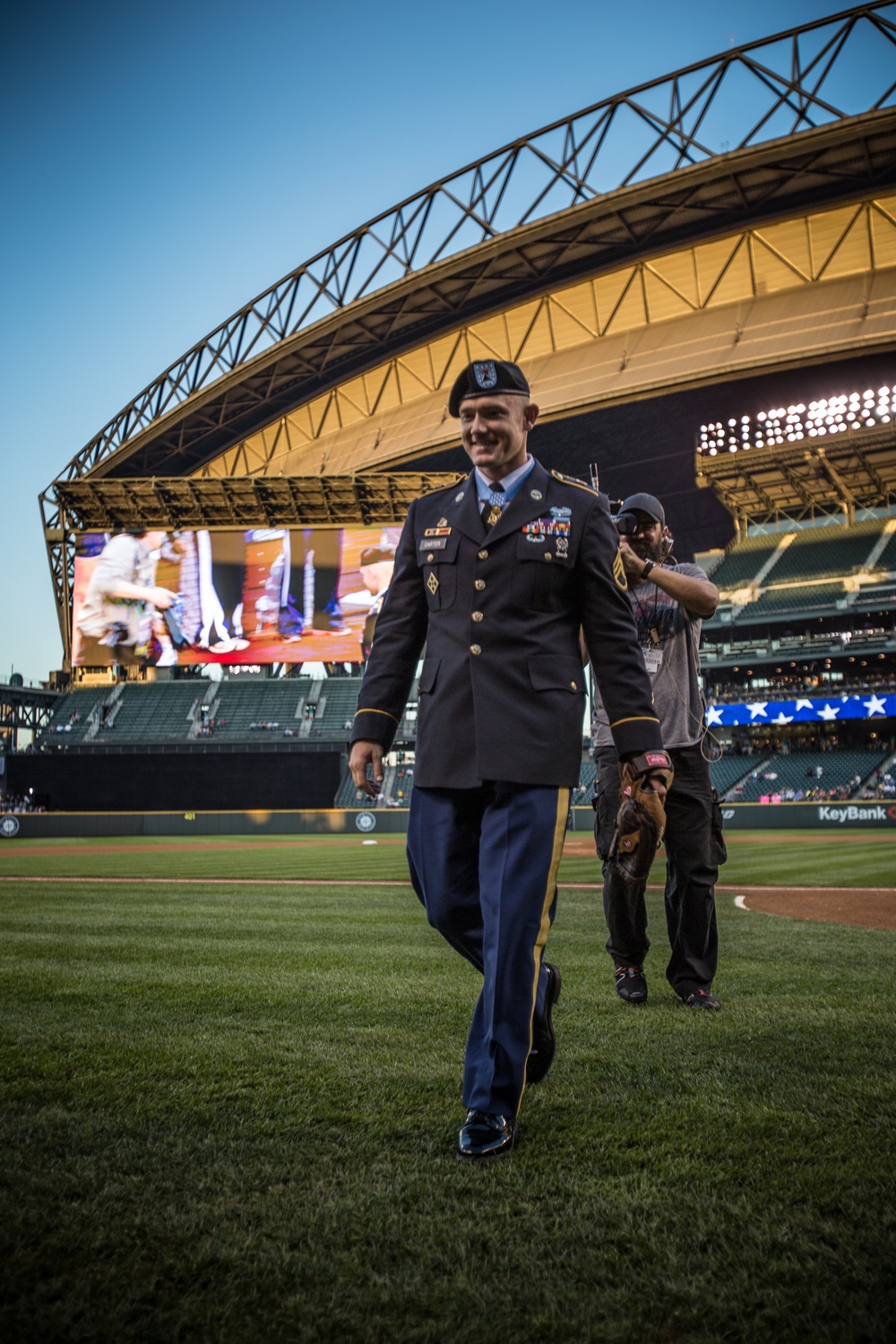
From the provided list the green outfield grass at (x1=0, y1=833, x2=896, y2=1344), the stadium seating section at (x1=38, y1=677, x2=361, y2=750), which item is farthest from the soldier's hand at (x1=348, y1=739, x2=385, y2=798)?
the stadium seating section at (x1=38, y1=677, x2=361, y2=750)

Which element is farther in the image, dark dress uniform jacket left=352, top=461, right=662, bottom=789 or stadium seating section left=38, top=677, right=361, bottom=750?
stadium seating section left=38, top=677, right=361, bottom=750

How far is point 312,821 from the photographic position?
98.0ft

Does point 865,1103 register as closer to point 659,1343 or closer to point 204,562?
point 659,1343

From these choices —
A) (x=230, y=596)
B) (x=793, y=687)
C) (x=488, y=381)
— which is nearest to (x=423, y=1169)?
(x=488, y=381)

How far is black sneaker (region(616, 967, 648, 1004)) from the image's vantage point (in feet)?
13.5

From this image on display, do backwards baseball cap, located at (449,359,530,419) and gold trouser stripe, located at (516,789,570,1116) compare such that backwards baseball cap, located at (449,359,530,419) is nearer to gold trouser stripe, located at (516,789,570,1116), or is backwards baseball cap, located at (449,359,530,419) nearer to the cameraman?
the cameraman

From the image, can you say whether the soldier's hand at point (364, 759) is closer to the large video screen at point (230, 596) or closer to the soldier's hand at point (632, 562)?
the soldier's hand at point (632, 562)

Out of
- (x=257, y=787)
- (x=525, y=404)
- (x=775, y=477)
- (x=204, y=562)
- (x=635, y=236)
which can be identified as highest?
(x=635, y=236)

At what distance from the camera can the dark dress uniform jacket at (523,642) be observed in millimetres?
2689

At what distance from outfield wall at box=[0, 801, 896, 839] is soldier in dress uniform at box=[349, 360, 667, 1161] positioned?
84.6 feet

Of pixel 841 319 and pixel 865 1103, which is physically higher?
pixel 841 319

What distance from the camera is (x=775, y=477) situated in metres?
45.5

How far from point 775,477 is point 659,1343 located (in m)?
48.0

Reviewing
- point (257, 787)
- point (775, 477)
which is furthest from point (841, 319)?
point (257, 787)
